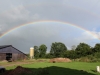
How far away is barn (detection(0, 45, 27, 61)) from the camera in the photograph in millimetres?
53481

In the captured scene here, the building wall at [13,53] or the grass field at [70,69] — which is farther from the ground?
the building wall at [13,53]

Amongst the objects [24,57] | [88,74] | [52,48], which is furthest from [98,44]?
[88,74]

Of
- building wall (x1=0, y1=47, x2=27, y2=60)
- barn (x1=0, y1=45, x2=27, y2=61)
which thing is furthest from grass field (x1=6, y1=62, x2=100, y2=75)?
barn (x1=0, y1=45, x2=27, y2=61)

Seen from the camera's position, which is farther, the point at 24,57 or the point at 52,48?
the point at 52,48

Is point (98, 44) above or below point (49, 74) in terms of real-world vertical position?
above

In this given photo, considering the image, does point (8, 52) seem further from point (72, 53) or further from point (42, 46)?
point (42, 46)

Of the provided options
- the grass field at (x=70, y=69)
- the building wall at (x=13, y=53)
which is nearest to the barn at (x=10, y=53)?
the building wall at (x=13, y=53)

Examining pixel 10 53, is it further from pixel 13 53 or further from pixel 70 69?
pixel 70 69

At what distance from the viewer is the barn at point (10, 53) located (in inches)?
2106

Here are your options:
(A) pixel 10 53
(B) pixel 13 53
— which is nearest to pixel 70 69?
(B) pixel 13 53

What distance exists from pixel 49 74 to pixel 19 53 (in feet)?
140

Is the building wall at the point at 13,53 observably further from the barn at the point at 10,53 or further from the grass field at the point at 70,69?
the grass field at the point at 70,69

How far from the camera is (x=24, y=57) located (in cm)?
5922

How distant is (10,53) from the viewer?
5609cm
